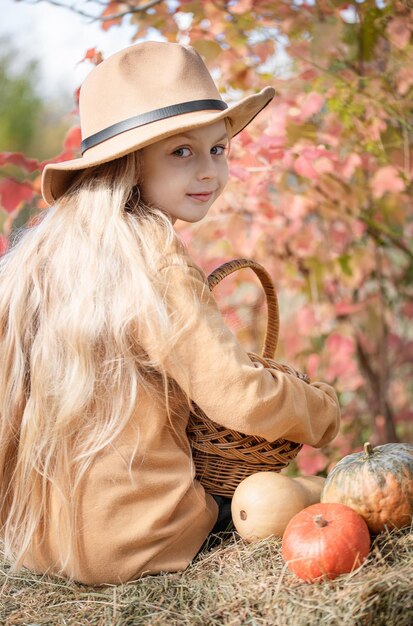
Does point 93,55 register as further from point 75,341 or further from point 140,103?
point 75,341

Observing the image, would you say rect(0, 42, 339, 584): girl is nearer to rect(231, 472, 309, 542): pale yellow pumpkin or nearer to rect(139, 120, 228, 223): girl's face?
rect(139, 120, 228, 223): girl's face

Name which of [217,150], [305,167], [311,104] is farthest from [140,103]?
[311,104]

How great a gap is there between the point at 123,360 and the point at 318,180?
6.33 ft

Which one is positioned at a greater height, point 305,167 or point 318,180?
point 305,167

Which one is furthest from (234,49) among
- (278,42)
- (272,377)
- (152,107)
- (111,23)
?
(272,377)

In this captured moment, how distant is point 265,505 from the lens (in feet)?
6.72

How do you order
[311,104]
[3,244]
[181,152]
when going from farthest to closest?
[311,104]
[3,244]
[181,152]

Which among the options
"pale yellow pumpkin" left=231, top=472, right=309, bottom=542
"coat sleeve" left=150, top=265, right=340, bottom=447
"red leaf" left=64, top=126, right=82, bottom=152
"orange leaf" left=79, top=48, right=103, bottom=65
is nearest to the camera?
"coat sleeve" left=150, top=265, right=340, bottom=447

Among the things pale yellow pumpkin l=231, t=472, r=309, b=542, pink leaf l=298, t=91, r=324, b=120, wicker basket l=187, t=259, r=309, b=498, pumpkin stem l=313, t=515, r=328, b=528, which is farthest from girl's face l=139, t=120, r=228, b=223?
pink leaf l=298, t=91, r=324, b=120

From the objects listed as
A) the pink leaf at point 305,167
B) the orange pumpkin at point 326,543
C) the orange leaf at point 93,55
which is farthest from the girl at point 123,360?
the pink leaf at point 305,167

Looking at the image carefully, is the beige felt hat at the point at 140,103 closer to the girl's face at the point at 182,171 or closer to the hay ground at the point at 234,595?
the girl's face at the point at 182,171

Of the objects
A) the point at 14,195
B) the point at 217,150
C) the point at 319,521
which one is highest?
the point at 217,150

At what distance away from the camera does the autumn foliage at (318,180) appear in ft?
10.3

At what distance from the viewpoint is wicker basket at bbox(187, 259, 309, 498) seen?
6.94 feet
